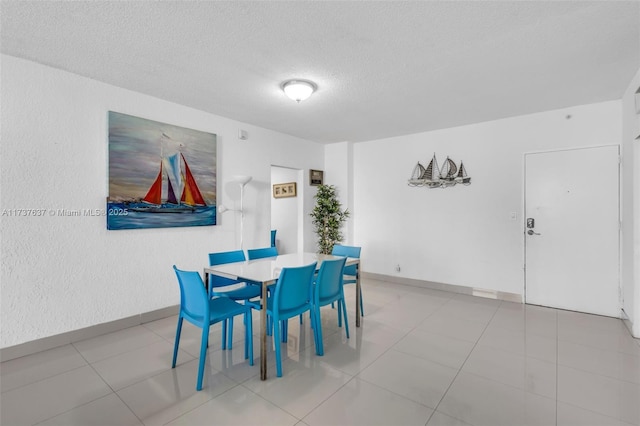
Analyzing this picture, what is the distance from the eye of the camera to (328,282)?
2.93 meters

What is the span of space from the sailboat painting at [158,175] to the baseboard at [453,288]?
329 cm

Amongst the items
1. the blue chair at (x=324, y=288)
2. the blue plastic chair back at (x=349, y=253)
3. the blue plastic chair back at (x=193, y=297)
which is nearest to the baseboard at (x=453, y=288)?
the blue plastic chair back at (x=349, y=253)

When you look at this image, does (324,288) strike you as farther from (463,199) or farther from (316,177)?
(316,177)

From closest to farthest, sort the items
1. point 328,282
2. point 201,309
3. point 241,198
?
point 201,309
point 328,282
point 241,198

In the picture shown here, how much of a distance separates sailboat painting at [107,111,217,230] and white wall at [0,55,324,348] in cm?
10

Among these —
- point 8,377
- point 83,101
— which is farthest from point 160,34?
point 8,377

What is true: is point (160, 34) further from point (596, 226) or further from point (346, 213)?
point (596, 226)

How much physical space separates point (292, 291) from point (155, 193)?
2.19 metres

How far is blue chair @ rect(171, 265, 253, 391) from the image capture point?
2234mm

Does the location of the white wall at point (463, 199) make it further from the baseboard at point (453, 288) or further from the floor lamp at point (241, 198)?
the floor lamp at point (241, 198)

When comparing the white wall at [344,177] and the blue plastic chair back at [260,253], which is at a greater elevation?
the white wall at [344,177]

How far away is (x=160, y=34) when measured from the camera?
91.7 inches

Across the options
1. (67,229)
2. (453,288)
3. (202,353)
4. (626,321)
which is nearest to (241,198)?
(67,229)

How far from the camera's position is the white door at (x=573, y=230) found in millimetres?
3766
